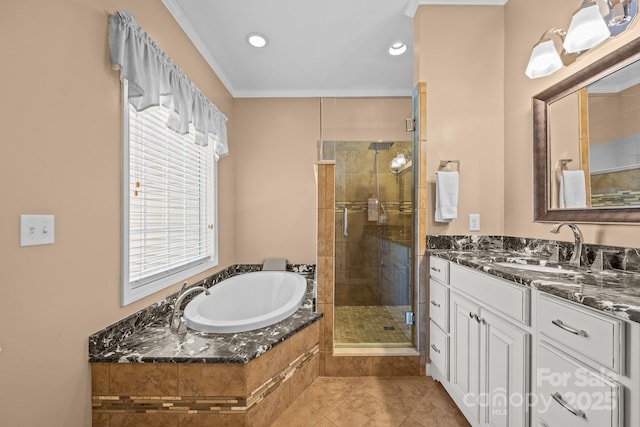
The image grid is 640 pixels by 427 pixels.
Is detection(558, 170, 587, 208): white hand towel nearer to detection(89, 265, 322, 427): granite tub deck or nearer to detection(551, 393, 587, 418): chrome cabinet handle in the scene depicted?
detection(551, 393, 587, 418): chrome cabinet handle

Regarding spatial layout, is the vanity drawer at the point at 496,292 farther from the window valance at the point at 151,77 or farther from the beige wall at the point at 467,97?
the window valance at the point at 151,77

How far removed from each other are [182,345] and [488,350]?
1.55m

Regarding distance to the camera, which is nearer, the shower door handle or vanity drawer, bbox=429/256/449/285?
vanity drawer, bbox=429/256/449/285

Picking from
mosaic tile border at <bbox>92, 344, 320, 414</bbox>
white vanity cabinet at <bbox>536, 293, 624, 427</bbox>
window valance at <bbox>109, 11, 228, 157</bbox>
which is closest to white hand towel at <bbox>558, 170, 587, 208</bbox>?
white vanity cabinet at <bbox>536, 293, 624, 427</bbox>

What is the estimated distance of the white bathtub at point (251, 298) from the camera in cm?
200

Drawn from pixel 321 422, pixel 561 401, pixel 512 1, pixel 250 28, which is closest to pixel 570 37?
pixel 512 1

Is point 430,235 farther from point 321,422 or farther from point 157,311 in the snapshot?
point 157,311

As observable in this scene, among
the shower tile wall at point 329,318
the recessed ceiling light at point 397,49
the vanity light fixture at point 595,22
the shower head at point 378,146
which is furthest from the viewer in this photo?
the shower head at point 378,146

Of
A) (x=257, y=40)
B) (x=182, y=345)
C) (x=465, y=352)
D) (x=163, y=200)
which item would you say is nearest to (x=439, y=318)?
(x=465, y=352)

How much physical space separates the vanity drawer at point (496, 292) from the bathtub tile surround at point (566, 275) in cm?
4

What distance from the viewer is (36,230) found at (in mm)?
1010

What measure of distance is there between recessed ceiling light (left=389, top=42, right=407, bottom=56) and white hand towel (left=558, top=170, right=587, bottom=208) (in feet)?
5.44

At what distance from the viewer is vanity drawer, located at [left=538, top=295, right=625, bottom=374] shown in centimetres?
73

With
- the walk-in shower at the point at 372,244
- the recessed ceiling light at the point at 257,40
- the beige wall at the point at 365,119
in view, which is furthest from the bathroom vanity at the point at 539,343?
the recessed ceiling light at the point at 257,40
